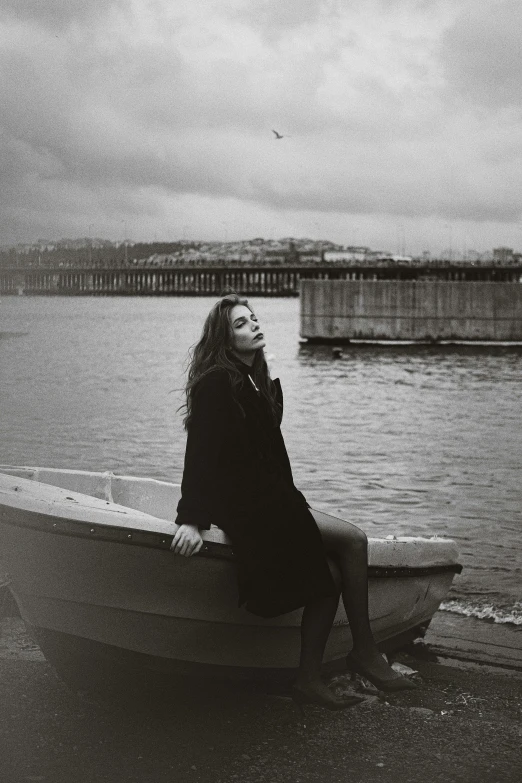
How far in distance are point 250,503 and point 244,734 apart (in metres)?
0.95

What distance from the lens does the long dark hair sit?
202 inches

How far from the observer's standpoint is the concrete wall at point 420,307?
43312 millimetres

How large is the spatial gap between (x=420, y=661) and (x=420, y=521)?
5318mm

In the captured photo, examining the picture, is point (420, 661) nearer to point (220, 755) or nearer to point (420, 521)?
point (220, 755)

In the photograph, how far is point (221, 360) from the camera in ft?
16.9

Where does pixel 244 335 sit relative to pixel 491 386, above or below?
above

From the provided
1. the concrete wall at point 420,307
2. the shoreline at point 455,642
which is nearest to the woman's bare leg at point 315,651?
the shoreline at point 455,642

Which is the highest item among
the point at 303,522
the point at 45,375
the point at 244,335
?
the point at 244,335

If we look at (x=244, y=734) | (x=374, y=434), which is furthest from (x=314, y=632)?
(x=374, y=434)

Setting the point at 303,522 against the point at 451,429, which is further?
the point at 451,429

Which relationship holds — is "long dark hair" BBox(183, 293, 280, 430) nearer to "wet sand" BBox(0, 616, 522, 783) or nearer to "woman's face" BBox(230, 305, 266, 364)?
"woman's face" BBox(230, 305, 266, 364)

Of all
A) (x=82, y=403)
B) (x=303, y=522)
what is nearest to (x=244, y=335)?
(x=303, y=522)

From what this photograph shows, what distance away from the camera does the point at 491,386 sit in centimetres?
3022

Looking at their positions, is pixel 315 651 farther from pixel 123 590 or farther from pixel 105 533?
pixel 105 533
